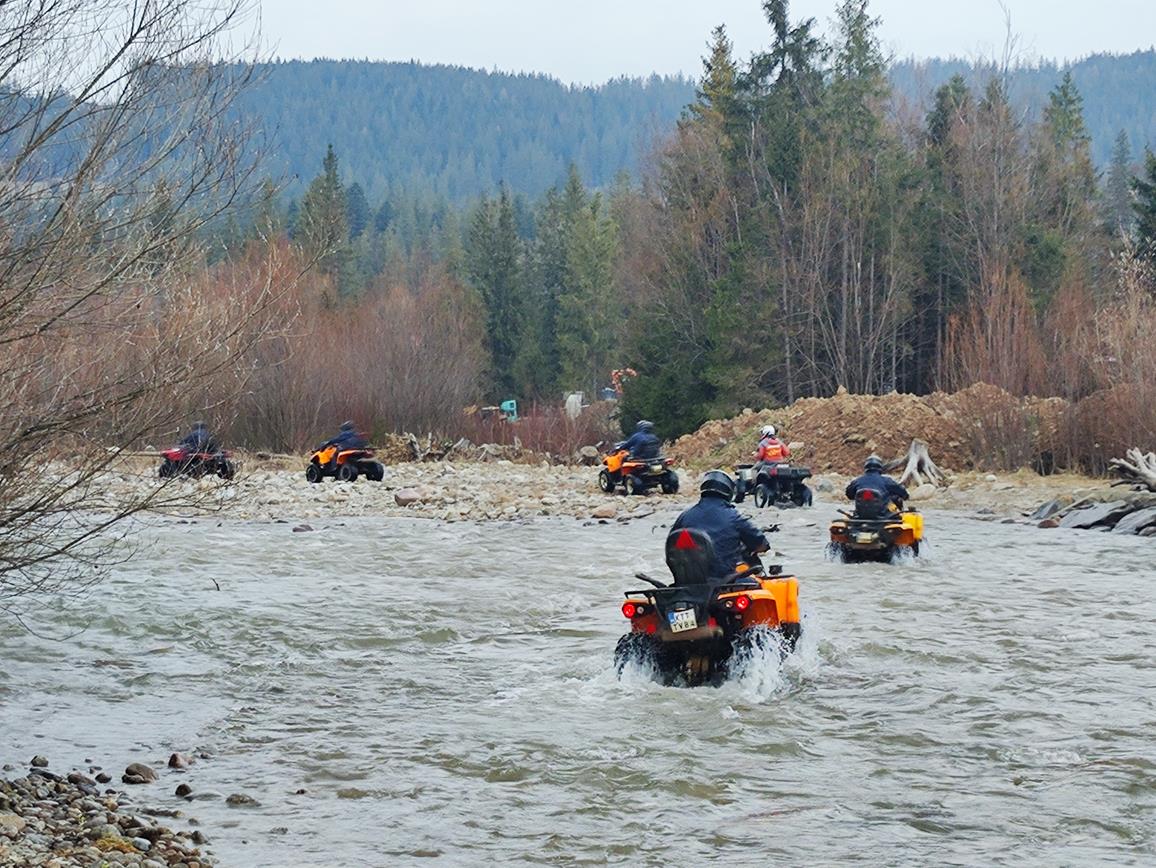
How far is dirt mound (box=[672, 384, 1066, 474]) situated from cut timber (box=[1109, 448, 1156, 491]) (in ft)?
13.5

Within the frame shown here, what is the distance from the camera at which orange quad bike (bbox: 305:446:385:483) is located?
29.5 m

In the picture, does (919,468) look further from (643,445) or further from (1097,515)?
(1097,515)

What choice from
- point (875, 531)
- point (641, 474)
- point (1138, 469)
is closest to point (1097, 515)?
point (1138, 469)

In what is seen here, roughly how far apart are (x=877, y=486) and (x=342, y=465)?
14.4 meters

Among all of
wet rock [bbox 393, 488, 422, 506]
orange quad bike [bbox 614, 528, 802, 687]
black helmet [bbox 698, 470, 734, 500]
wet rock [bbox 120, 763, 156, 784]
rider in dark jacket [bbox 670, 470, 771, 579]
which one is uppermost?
black helmet [bbox 698, 470, 734, 500]

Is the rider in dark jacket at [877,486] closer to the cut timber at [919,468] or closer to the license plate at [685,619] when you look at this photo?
the license plate at [685,619]

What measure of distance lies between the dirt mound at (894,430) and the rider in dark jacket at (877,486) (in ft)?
39.8

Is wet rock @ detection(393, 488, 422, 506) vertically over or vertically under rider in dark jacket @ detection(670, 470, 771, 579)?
under

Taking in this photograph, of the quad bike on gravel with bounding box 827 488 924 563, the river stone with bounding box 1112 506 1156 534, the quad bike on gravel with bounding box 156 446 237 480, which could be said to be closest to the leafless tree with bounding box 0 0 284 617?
the quad bike on gravel with bounding box 156 446 237 480

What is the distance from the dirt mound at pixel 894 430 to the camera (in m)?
29.6

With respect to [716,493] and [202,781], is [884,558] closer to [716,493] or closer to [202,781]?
[716,493]

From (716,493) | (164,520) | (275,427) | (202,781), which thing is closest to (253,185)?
(202,781)

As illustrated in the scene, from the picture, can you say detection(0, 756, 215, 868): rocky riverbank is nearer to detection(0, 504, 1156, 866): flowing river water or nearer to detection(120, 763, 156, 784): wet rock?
detection(120, 763, 156, 784): wet rock

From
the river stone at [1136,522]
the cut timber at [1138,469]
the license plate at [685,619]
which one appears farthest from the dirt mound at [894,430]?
the license plate at [685,619]
